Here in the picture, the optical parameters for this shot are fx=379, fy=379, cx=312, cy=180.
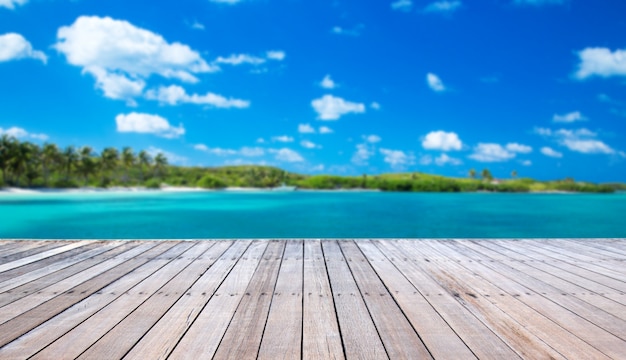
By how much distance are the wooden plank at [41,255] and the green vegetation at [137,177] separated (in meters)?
43.0

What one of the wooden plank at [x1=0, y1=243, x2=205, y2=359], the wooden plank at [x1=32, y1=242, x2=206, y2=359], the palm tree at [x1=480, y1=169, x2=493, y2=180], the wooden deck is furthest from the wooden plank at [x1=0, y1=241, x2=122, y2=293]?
the palm tree at [x1=480, y1=169, x2=493, y2=180]

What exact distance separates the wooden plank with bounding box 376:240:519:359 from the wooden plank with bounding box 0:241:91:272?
313cm

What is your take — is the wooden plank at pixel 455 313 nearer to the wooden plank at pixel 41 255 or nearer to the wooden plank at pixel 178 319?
the wooden plank at pixel 178 319

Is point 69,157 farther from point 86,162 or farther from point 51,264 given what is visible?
point 51,264

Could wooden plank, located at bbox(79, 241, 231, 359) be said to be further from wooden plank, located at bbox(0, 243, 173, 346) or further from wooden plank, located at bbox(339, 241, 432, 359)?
wooden plank, located at bbox(339, 241, 432, 359)

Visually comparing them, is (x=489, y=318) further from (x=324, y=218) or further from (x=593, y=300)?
(x=324, y=218)

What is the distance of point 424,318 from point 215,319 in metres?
1.06

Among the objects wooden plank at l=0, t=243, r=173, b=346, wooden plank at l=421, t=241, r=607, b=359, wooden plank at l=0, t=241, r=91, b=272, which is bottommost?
wooden plank at l=0, t=241, r=91, b=272

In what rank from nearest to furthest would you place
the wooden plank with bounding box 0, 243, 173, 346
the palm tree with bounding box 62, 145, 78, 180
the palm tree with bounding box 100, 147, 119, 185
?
the wooden plank with bounding box 0, 243, 173, 346, the palm tree with bounding box 62, 145, 78, 180, the palm tree with bounding box 100, 147, 119, 185

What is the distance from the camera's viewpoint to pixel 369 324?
6.05 ft

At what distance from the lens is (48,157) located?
41.9 meters

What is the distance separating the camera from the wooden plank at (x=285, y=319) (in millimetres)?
1562

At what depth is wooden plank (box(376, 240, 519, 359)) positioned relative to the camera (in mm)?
1586

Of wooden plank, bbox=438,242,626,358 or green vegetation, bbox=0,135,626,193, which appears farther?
green vegetation, bbox=0,135,626,193
